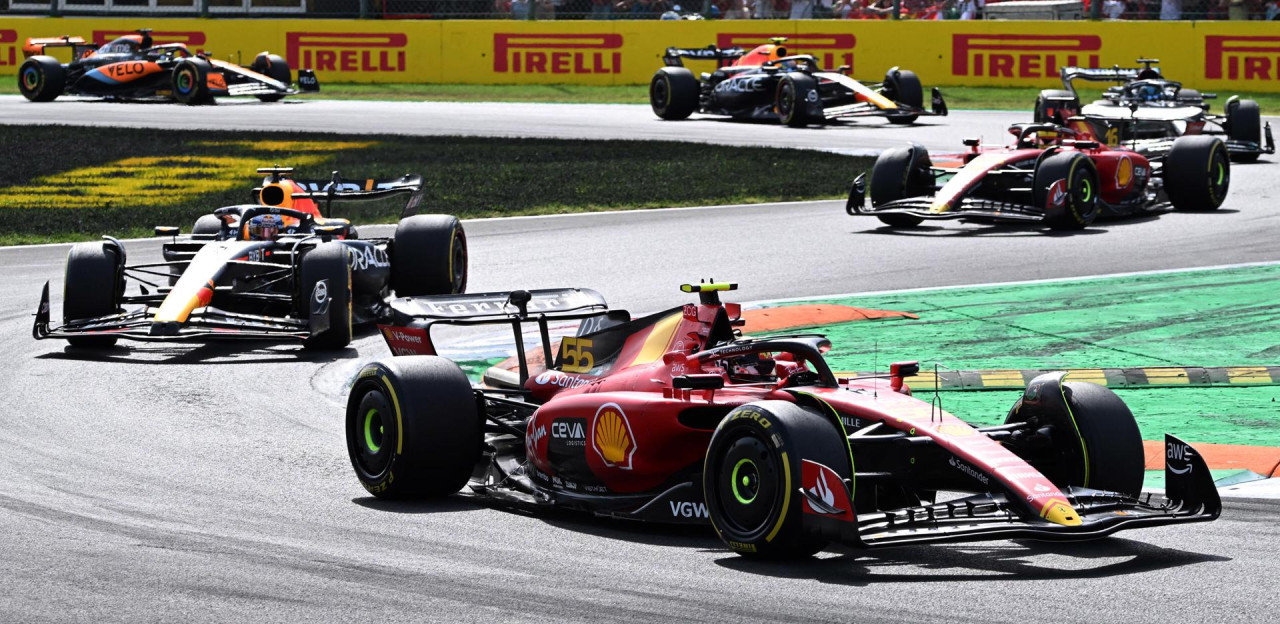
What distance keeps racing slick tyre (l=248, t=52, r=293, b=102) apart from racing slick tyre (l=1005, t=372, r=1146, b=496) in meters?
31.7

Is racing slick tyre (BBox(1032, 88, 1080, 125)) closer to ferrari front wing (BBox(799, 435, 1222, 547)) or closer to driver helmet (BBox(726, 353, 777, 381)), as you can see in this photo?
driver helmet (BBox(726, 353, 777, 381))

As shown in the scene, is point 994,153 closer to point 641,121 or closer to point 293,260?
point 293,260

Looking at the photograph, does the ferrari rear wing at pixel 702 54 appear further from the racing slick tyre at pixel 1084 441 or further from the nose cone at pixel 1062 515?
the nose cone at pixel 1062 515

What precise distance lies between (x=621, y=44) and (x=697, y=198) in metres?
17.0

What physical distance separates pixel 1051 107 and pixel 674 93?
29.1ft

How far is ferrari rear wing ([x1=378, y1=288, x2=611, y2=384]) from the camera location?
372 inches

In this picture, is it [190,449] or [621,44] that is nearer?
[190,449]

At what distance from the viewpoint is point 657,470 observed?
7.77 meters

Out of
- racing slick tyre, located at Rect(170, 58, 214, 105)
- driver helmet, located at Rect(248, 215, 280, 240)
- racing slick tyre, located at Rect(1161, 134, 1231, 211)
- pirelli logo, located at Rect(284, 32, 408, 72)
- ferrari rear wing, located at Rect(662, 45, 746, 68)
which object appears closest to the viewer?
driver helmet, located at Rect(248, 215, 280, 240)

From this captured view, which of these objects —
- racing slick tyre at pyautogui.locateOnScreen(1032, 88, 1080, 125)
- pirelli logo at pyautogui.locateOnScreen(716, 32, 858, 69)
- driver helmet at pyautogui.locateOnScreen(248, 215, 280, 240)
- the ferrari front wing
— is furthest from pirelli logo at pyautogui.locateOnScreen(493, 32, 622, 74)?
the ferrari front wing

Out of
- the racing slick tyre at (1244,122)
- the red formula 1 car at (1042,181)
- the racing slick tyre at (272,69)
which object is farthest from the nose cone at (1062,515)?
the racing slick tyre at (272,69)

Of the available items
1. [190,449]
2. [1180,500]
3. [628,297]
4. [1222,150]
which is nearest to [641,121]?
[1222,150]

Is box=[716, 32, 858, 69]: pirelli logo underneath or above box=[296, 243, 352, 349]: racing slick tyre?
above

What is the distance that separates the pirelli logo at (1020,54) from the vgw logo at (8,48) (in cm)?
2223
